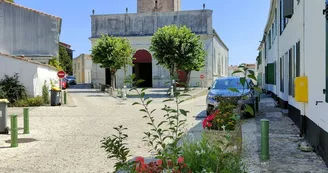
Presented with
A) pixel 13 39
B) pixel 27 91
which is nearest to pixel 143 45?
→ pixel 13 39

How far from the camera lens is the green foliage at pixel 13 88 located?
19.7m

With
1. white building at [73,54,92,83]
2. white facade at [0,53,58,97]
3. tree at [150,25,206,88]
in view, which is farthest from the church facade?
white facade at [0,53,58,97]

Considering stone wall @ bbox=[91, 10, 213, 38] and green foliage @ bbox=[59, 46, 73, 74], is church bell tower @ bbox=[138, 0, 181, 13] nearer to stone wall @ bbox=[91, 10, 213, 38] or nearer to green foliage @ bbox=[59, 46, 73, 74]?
stone wall @ bbox=[91, 10, 213, 38]

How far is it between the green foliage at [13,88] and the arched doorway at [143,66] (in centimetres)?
2733

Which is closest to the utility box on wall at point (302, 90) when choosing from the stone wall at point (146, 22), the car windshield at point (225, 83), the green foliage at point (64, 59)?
the car windshield at point (225, 83)

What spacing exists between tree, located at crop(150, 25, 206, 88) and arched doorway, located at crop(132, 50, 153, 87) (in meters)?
17.9

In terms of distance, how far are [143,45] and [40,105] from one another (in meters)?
29.2

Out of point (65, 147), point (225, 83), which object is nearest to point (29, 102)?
point (225, 83)

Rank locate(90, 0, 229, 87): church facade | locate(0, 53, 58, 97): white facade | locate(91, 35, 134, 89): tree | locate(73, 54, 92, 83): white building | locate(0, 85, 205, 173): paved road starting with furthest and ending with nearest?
locate(73, 54, 92, 83): white building < locate(90, 0, 229, 87): church facade < locate(91, 35, 134, 89): tree < locate(0, 53, 58, 97): white facade < locate(0, 85, 205, 173): paved road

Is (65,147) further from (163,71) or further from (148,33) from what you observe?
(148,33)

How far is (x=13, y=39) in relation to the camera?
1129 inches

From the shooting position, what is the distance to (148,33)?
48500 millimetres

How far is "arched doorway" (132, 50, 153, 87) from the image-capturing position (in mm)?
48250

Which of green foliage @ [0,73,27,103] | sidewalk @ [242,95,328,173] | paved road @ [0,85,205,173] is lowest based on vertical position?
paved road @ [0,85,205,173]
